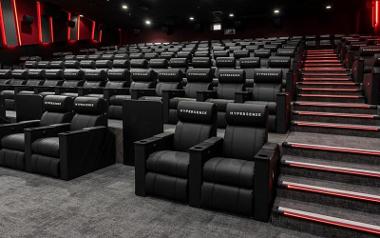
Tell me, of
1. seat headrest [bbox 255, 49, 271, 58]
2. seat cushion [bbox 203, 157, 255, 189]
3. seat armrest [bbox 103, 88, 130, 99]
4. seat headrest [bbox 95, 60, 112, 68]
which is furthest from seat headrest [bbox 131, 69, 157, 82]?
seat cushion [bbox 203, 157, 255, 189]

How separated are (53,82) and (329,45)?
24.9ft

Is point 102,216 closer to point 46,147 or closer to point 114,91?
point 46,147

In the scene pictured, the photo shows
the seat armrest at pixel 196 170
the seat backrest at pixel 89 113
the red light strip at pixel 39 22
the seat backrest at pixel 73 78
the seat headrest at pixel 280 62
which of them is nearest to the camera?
the seat armrest at pixel 196 170

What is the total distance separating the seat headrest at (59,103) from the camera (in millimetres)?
3535

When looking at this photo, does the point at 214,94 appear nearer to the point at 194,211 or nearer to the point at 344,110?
the point at 344,110

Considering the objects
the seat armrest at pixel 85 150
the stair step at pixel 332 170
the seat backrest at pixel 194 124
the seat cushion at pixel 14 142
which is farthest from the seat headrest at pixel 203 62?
the seat cushion at pixel 14 142

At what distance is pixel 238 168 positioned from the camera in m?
2.16

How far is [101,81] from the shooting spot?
5191 mm

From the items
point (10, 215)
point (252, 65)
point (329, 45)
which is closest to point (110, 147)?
point (10, 215)

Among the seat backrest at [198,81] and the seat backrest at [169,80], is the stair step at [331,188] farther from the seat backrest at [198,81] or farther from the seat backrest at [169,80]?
the seat backrest at [169,80]

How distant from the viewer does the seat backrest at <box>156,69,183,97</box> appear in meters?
4.65

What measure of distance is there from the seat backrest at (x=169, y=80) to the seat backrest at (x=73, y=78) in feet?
4.90

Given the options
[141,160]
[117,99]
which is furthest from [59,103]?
[141,160]

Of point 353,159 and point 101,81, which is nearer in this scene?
point 353,159
